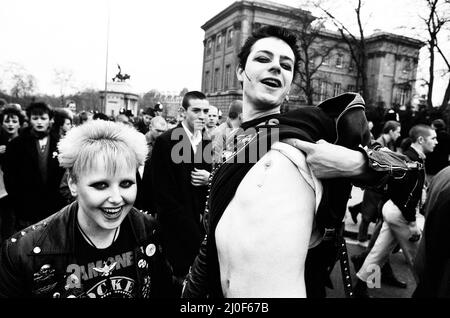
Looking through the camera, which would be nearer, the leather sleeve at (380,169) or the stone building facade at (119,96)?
the leather sleeve at (380,169)

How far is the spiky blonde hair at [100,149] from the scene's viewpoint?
5.81ft

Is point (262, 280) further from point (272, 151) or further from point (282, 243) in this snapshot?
point (272, 151)

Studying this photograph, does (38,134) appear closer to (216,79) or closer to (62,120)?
(62,120)

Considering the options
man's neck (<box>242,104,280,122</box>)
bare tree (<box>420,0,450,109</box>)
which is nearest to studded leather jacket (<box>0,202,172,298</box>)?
man's neck (<box>242,104,280,122</box>)

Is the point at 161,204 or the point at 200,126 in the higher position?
the point at 200,126

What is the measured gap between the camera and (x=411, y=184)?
1.31 metres

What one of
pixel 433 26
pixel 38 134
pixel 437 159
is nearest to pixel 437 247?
pixel 38 134

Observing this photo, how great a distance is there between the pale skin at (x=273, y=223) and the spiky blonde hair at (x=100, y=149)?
75 cm

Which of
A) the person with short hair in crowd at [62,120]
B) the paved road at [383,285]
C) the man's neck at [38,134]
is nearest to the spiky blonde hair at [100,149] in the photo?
the man's neck at [38,134]

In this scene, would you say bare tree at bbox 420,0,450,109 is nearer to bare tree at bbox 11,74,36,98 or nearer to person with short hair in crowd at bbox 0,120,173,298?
person with short hair in crowd at bbox 0,120,173,298

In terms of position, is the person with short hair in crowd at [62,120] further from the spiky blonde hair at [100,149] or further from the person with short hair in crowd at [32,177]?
the spiky blonde hair at [100,149]

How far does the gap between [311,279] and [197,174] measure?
7.06 feet

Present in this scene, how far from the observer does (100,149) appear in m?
1.79
